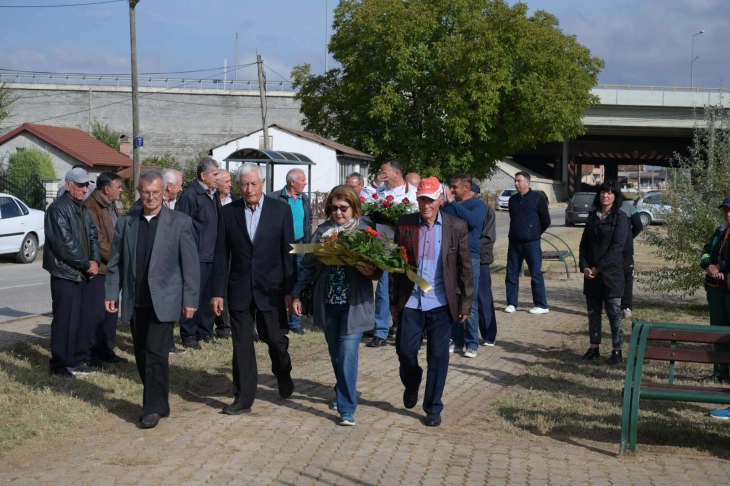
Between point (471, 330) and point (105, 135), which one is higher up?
point (105, 135)

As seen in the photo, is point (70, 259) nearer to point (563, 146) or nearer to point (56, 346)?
point (56, 346)

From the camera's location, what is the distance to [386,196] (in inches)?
381

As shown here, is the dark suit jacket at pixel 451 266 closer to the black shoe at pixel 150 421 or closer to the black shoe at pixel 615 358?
the black shoe at pixel 150 421

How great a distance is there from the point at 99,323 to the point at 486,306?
14.2 ft

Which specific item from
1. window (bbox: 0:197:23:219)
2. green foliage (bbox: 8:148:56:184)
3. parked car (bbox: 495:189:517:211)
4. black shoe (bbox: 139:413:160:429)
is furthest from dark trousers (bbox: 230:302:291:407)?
parked car (bbox: 495:189:517:211)

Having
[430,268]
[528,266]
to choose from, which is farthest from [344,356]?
[528,266]

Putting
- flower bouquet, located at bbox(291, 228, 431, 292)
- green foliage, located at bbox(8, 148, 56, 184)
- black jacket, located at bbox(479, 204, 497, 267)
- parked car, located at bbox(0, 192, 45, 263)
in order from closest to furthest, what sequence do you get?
flower bouquet, located at bbox(291, 228, 431, 292), black jacket, located at bbox(479, 204, 497, 267), parked car, located at bbox(0, 192, 45, 263), green foliage, located at bbox(8, 148, 56, 184)

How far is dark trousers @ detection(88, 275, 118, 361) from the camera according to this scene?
30.1 feet

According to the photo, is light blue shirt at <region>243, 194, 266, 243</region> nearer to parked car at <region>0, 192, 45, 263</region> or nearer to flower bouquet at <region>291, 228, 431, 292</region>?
flower bouquet at <region>291, 228, 431, 292</region>

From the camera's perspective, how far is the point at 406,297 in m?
7.27

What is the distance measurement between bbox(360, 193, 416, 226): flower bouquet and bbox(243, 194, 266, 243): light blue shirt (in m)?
A: 2.26

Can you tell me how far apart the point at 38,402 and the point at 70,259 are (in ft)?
5.29

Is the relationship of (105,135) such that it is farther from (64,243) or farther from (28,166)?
(64,243)

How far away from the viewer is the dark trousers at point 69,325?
343 inches
